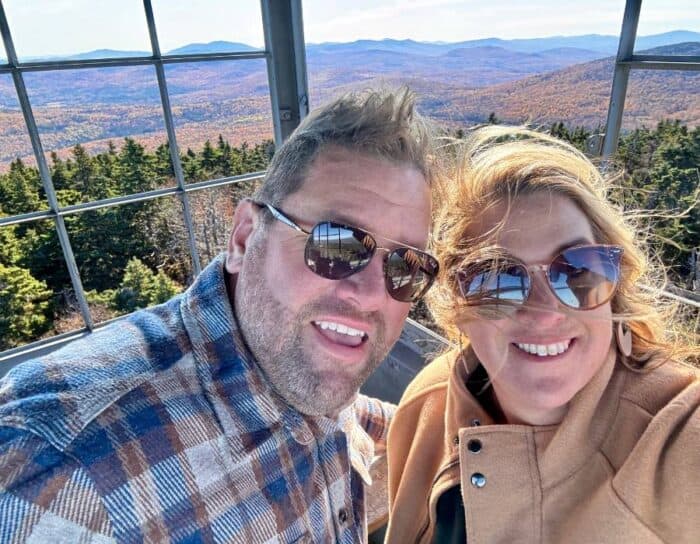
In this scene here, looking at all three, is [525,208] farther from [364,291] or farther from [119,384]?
[119,384]

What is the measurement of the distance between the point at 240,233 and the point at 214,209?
8.38ft

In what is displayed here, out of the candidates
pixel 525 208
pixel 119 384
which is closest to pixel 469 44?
pixel 525 208

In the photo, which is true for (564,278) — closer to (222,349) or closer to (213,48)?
(222,349)

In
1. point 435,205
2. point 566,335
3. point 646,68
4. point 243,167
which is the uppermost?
point 646,68

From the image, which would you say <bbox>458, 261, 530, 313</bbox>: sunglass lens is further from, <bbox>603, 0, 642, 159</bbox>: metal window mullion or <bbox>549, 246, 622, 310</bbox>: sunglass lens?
<bbox>603, 0, 642, 159</bbox>: metal window mullion

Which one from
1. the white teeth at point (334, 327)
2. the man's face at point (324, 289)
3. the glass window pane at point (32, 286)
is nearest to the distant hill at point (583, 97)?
the man's face at point (324, 289)

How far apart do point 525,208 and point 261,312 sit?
0.58m

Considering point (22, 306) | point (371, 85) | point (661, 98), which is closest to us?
point (371, 85)

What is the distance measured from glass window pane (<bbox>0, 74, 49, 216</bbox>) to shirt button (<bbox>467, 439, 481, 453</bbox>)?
2.85 meters

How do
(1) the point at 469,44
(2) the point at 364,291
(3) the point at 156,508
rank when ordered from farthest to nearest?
(1) the point at 469,44
(2) the point at 364,291
(3) the point at 156,508

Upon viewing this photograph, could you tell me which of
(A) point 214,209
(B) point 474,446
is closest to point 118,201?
(A) point 214,209

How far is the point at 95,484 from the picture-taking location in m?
Answer: 0.73

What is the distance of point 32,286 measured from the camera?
4.75 meters

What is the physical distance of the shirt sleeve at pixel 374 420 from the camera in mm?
1456
